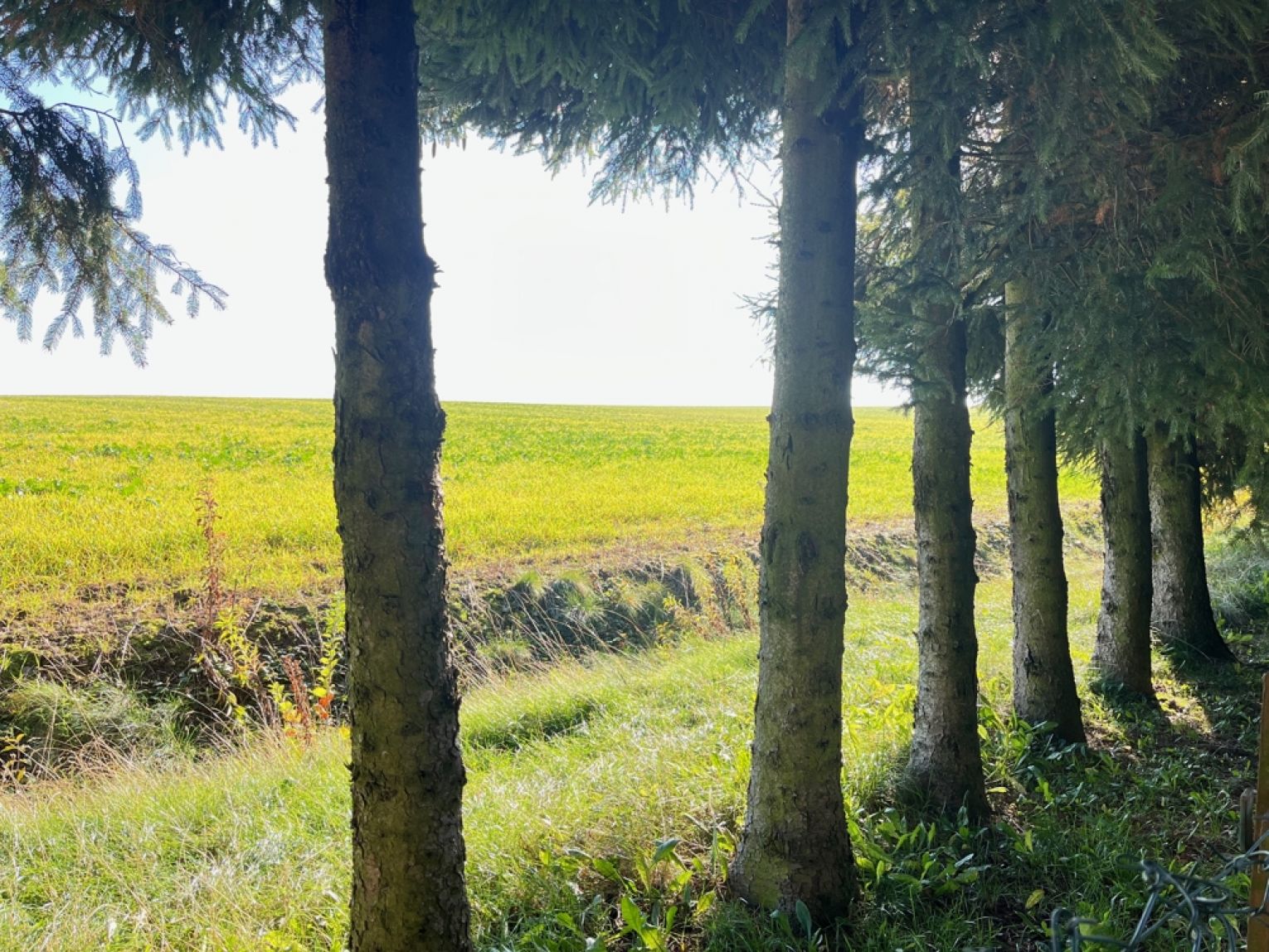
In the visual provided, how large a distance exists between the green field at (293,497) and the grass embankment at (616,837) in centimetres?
404

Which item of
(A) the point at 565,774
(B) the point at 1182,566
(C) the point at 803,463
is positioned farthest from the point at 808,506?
(B) the point at 1182,566

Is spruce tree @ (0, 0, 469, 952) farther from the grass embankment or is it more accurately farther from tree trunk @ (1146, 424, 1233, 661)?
tree trunk @ (1146, 424, 1233, 661)

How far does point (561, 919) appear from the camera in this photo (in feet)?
9.58

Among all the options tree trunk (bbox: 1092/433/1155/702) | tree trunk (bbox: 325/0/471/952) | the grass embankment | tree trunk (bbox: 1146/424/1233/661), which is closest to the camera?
tree trunk (bbox: 325/0/471/952)

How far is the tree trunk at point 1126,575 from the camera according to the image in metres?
6.43

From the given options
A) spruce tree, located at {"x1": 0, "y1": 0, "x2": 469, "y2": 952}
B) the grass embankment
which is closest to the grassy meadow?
the grass embankment

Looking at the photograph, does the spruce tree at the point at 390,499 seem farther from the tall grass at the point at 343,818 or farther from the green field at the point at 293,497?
the green field at the point at 293,497

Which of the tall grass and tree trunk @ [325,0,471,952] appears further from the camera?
the tall grass

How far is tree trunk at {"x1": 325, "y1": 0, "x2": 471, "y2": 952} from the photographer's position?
227cm

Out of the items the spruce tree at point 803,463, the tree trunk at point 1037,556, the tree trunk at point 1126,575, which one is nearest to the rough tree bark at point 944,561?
the spruce tree at point 803,463

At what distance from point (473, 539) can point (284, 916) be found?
8398 mm

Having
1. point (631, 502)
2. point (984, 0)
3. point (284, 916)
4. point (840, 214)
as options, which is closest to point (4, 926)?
point (284, 916)

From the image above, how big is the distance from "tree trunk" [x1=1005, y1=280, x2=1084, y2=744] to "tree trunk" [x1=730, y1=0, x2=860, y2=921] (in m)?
2.62

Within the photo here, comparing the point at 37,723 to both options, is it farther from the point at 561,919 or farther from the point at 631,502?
the point at 631,502
